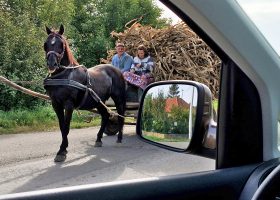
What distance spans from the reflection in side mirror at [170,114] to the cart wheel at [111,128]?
6.98 metres

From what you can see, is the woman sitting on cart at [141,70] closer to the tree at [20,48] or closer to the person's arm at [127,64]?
the person's arm at [127,64]

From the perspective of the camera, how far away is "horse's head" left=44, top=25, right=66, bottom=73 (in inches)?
253

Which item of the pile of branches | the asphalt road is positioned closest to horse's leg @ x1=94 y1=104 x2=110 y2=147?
the asphalt road

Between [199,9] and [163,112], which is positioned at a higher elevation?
[199,9]

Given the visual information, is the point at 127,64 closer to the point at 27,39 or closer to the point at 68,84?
the point at 68,84

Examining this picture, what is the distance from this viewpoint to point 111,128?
29.2ft

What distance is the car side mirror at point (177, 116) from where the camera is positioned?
1592mm

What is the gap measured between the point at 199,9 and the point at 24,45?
9393 millimetres

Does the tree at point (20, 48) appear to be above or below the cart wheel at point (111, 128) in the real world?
above

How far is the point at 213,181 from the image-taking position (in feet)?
5.03

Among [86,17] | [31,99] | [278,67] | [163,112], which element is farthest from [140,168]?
[31,99]

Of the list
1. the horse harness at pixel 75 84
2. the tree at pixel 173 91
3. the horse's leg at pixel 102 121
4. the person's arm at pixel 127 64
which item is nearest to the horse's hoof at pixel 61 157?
the horse harness at pixel 75 84

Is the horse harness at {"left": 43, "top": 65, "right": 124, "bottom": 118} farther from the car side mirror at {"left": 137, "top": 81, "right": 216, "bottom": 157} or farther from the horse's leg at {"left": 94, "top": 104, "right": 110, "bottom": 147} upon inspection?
the car side mirror at {"left": 137, "top": 81, "right": 216, "bottom": 157}

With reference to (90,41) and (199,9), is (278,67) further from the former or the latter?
(90,41)
